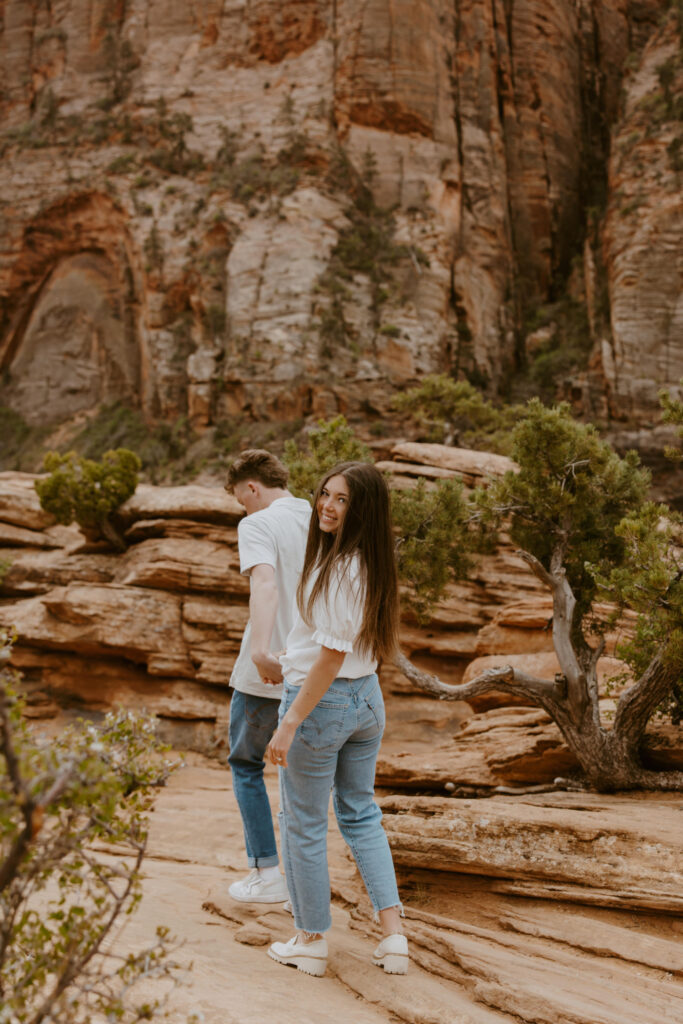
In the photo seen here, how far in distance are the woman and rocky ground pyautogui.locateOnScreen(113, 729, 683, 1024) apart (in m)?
0.20

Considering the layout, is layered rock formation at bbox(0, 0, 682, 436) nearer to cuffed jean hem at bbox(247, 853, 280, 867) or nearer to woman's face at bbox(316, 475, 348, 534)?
cuffed jean hem at bbox(247, 853, 280, 867)

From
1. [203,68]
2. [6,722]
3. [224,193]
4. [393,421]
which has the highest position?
[203,68]

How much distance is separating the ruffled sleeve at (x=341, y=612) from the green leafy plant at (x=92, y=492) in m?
9.78

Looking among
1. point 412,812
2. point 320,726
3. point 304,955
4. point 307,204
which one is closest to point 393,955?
point 304,955

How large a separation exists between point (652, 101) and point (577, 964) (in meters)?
33.6

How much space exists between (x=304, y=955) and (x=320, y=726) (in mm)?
867

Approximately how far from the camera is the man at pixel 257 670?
3.50 meters

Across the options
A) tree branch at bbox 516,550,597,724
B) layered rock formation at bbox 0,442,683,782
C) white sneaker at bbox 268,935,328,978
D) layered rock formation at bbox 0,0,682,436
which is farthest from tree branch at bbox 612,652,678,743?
layered rock formation at bbox 0,0,682,436

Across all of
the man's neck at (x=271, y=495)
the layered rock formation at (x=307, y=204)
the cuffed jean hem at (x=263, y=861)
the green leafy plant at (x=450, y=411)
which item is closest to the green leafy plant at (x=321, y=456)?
the man's neck at (x=271, y=495)

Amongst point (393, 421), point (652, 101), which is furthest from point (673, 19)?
point (393, 421)

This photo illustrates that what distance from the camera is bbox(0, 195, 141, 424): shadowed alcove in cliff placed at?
3197cm

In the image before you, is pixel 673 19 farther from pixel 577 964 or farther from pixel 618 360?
pixel 577 964

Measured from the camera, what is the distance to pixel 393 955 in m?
2.84

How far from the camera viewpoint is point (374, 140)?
30.6 meters
